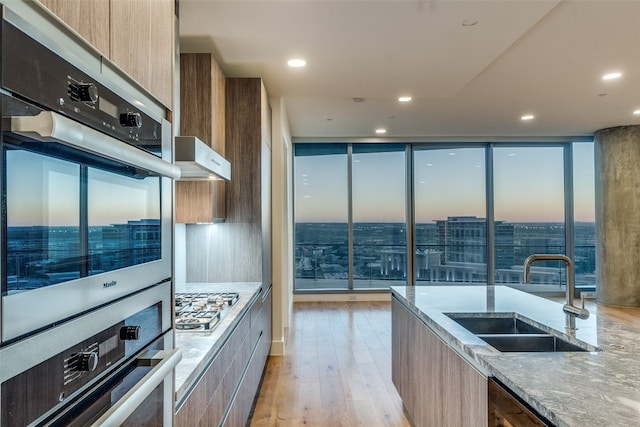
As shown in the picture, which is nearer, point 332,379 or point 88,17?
point 88,17

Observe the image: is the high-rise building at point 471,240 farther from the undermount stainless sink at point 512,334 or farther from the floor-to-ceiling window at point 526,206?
the undermount stainless sink at point 512,334

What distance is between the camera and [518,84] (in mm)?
4055

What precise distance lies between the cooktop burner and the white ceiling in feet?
5.69

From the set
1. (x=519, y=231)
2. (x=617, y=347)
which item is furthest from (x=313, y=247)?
(x=617, y=347)

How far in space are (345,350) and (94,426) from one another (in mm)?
3792

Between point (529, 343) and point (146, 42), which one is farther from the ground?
point (146, 42)

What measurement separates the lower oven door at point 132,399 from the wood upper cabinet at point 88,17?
2.28 ft

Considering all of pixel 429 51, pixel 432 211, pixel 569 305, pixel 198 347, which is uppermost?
pixel 429 51

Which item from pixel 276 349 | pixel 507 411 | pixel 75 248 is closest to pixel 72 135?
pixel 75 248

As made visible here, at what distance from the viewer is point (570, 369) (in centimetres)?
130

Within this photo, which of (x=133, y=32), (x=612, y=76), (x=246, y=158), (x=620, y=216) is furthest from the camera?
(x=620, y=216)

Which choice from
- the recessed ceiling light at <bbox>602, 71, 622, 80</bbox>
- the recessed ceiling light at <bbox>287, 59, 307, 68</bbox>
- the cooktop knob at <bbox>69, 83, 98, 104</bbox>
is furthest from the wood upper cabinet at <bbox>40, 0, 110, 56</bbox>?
the recessed ceiling light at <bbox>602, 71, 622, 80</bbox>

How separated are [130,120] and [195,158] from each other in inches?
37.2

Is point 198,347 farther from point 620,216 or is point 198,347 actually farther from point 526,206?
point 526,206
